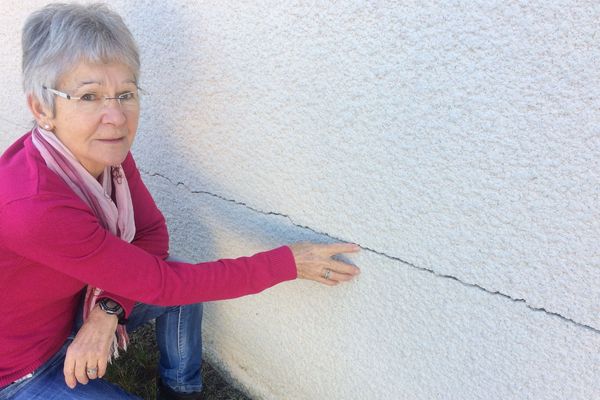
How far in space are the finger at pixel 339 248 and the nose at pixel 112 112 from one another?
2.49 ft

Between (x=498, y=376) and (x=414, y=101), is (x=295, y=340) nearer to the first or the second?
(x=498, y=376)

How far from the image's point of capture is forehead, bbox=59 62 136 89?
1428mm

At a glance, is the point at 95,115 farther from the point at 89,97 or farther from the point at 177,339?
the point at 177,339

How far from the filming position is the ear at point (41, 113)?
1.47m

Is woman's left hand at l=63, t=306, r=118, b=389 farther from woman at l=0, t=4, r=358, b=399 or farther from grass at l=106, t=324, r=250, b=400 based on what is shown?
grass at l=106, t=324, r=250, b=400

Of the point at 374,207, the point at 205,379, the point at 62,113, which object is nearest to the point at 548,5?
the point at 374,207

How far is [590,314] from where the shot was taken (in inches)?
46.1

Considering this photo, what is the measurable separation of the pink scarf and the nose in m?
0.16

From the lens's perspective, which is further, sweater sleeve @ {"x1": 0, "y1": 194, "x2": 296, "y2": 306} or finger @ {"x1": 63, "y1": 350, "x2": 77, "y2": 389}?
finger @ {"x1": 63, "y1": 350, "x2": 77, "y2": 389}

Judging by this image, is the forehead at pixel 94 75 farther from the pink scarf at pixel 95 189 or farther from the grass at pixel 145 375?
the grass at pixel 145 375

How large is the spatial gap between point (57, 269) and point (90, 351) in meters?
0.33

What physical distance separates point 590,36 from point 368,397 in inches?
53.3

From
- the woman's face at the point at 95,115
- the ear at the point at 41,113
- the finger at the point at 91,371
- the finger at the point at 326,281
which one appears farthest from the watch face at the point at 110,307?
the finger at the point at 326,281

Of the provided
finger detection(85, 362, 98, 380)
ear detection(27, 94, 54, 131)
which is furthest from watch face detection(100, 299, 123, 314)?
ear detection(27, 94, 54, 131)
